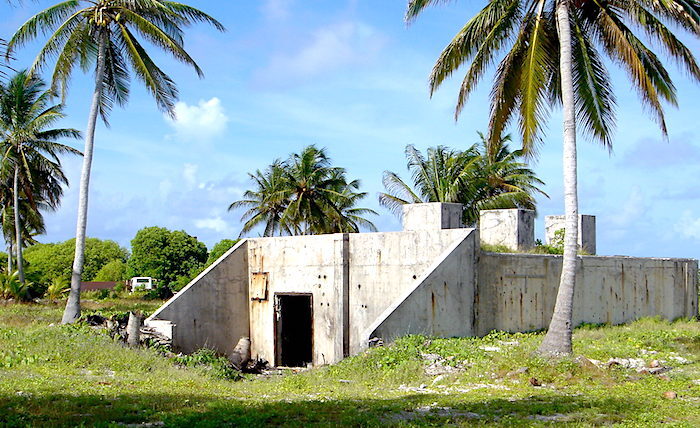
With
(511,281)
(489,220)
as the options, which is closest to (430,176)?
(489,220)

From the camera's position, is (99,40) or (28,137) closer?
(99,40)

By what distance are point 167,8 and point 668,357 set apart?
15.0 metres

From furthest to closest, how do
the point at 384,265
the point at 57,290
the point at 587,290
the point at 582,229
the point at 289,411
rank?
the point at 57,290
the point at 582,229
the point at 587,290
the point at 384,265
the point at 289,411

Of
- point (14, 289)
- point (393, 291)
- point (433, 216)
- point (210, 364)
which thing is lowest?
point (210, 364)

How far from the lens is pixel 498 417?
8906mm

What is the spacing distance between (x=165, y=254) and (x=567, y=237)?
40.9 m

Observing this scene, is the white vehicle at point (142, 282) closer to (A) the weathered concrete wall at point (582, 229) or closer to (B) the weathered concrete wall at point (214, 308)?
(B) the weathered concrete wall at point (214, 308)

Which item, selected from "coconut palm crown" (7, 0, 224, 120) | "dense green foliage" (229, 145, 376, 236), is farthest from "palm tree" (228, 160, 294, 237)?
"coconut palm crown" (7, 0, 224, 120)

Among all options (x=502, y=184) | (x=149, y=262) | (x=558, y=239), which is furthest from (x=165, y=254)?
(x=558, y=239)

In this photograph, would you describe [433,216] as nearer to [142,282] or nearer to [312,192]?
[312,192]

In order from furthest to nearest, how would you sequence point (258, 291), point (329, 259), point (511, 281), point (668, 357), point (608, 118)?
point (258, 291) < point (329, 259) < point (511, 281) < point (608, 118) < point (668, 357)

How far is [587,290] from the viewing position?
18.2 meters

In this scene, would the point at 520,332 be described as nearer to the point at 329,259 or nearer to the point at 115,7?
the point at 329,259

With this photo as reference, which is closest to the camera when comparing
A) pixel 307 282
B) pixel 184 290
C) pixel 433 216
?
pixel 433 216
